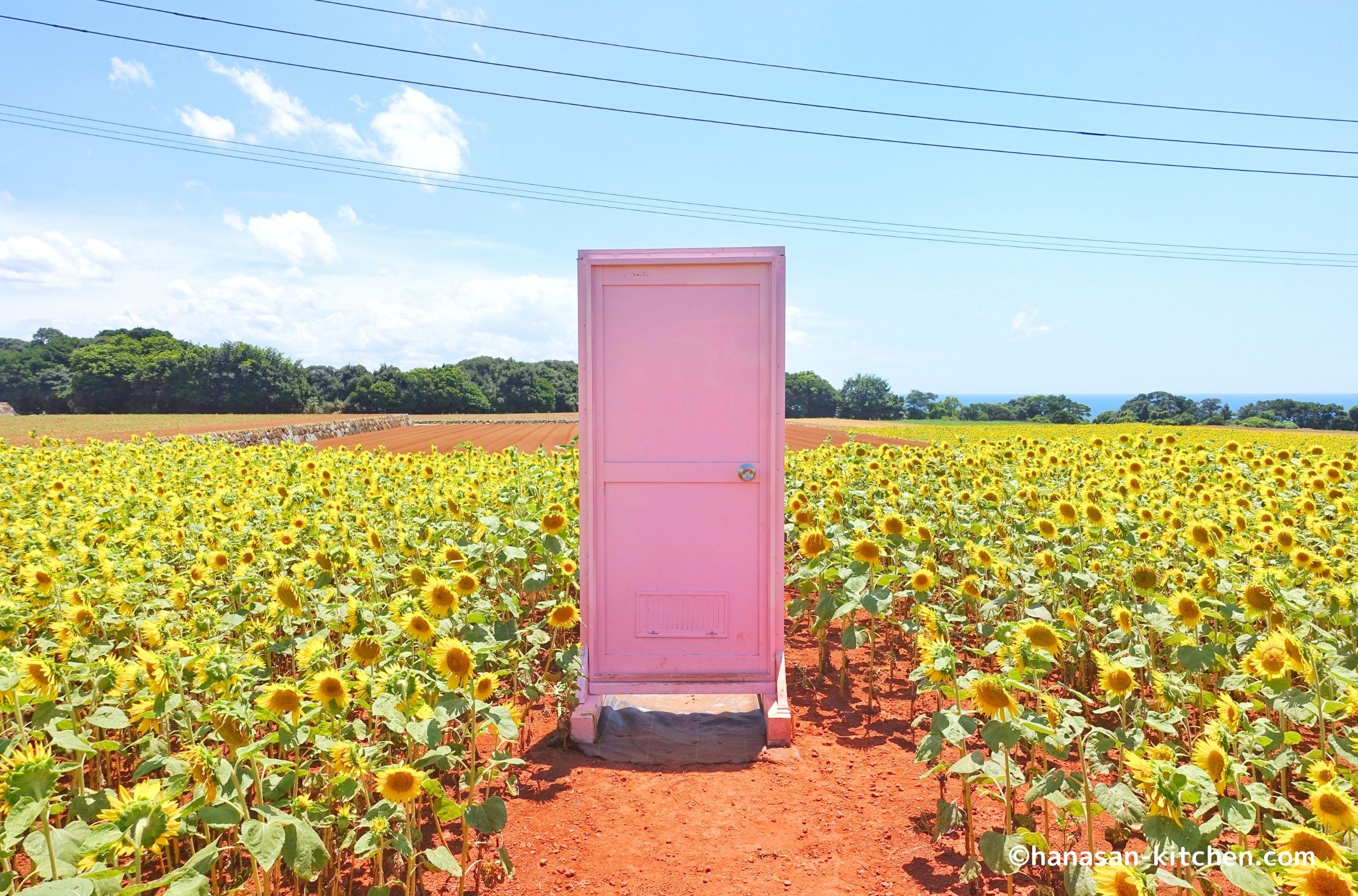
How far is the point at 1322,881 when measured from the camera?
1.65 meters

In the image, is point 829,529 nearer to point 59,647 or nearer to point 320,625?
point 320,625

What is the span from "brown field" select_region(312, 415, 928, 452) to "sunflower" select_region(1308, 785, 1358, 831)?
1710cm

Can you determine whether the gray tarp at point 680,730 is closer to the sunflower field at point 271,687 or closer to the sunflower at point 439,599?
the sunflower field at point 271,687

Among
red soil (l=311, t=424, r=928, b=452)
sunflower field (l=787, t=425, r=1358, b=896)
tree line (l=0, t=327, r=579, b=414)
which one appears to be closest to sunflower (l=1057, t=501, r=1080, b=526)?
sunflower field (l=787, t=425, r=1358, b=896)

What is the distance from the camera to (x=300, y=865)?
6.64 ft

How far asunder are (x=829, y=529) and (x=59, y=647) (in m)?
3.70

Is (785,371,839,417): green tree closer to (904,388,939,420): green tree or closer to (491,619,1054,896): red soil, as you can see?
(904,388,939,420): green tree

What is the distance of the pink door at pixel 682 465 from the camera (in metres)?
3.96

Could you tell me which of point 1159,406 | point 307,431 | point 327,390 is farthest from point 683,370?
point 327,390

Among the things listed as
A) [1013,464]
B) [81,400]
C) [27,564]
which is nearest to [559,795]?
[27,564]

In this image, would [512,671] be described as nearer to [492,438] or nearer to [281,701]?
[281,701]

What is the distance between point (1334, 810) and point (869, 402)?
192 ft

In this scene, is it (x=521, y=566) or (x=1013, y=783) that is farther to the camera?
(x=521, y=566)

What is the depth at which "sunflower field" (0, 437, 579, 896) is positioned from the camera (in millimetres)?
2064
